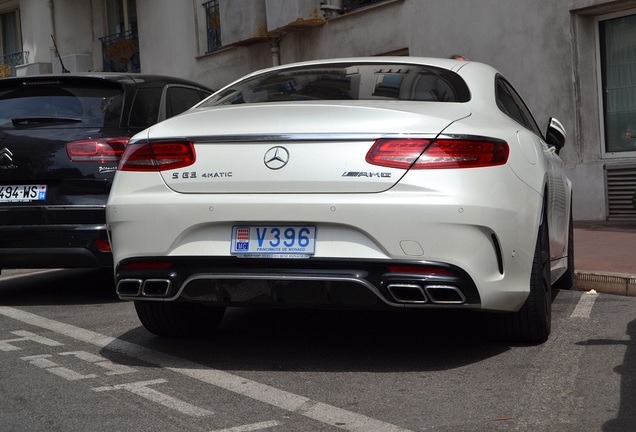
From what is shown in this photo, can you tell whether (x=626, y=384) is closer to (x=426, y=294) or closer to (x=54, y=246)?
(x=426, y=294)

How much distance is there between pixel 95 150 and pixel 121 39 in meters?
18.9

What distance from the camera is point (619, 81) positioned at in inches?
523

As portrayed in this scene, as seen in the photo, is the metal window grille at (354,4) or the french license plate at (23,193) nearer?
the french license plate at (23,193)

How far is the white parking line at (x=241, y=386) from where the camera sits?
4137 mm

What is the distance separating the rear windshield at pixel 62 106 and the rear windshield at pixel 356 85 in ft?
6.40

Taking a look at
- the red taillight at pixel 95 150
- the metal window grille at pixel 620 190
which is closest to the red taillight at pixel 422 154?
the red taillight at pixel 95 150

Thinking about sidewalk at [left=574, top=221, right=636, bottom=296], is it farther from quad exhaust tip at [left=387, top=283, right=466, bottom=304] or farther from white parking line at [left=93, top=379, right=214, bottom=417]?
white parking line at [left=93, top=379, right=214, bottom=417]

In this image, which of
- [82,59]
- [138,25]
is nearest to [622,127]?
[138,25]

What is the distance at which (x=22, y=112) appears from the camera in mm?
7887

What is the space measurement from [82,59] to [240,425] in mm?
23570

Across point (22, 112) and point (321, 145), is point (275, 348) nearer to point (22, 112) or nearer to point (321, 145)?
point (321, 145)

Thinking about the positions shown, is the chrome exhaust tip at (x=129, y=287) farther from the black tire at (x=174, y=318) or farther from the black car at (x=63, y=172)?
the black car at (x=63, y=172)

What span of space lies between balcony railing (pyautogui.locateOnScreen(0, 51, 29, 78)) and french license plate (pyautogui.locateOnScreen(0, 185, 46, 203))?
Answer: 21.3m

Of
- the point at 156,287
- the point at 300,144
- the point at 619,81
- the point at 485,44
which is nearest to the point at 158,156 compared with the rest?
the point at 156,287
